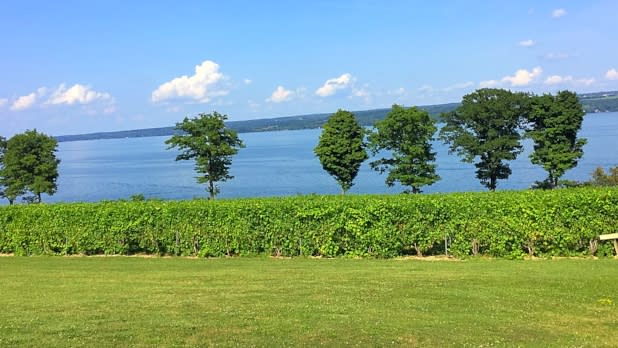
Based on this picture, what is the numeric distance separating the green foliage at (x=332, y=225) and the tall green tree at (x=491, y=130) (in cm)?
2614

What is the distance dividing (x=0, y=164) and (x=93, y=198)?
654 inches

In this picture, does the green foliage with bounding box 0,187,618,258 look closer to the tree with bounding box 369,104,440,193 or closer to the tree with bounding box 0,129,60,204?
the tree with bounding box 369,104,440,193

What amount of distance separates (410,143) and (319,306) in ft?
96.7

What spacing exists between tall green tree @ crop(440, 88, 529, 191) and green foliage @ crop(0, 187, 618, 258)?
2614 centimetres

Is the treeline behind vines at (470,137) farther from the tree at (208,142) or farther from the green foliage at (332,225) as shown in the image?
the green foliage at (332,225)

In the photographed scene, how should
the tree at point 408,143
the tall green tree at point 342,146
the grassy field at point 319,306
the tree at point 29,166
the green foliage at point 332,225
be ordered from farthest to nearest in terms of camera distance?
the tree at point 29,166
the tall green tree at point 342,146
the tree at point 408,143
the green foliage at point 332,225
the grassy field at point 319,306

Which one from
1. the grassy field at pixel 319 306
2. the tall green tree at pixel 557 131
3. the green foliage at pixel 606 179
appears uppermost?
the tall green tree at pixel 557 131

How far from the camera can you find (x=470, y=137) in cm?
4206

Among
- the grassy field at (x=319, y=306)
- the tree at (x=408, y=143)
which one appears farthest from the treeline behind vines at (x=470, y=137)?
the grassy field at (x=319, y=306)

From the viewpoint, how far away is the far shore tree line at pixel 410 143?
1469 inches

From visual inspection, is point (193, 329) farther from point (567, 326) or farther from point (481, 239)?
point (481, 239)

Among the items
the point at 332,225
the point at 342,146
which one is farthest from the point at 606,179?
the point at 332,225

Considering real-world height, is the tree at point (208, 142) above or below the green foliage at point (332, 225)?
above

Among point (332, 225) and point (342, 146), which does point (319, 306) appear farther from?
point (342, 146)
